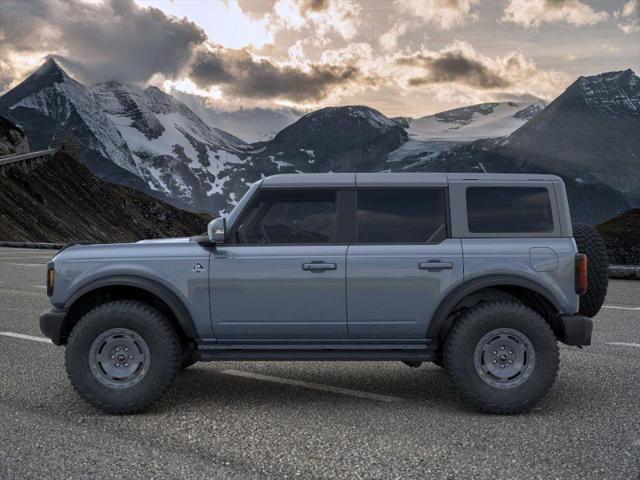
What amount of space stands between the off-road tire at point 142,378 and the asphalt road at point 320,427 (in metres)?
0.14

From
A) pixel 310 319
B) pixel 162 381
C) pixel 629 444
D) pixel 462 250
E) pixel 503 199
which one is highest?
pixel 503 199

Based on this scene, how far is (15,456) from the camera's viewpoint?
15.3 ft

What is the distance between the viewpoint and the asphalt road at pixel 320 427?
4453 millimetres

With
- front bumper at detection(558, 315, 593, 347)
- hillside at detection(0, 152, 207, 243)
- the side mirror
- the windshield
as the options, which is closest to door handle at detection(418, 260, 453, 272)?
front bumper at detection(558, 315, 593, 347)

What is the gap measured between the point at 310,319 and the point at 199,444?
4.37 ft

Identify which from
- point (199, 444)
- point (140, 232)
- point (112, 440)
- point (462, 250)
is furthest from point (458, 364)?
point (140, 232)

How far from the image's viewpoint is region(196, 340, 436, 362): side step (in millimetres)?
5742

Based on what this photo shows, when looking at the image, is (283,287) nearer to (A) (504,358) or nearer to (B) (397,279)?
(B) (397,279)

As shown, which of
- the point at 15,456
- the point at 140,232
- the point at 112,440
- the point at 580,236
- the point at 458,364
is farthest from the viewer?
the point at 140,232

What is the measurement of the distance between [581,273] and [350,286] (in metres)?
1.81

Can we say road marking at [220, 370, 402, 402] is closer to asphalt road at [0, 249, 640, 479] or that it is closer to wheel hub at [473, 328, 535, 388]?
asphalt road at [0, 249, 640, 479]

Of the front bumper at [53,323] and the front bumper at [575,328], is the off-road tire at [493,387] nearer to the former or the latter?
the front bumper at [575,328]

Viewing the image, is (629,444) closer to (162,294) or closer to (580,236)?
(580,236)

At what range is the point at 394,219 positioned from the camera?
5.86 meters
